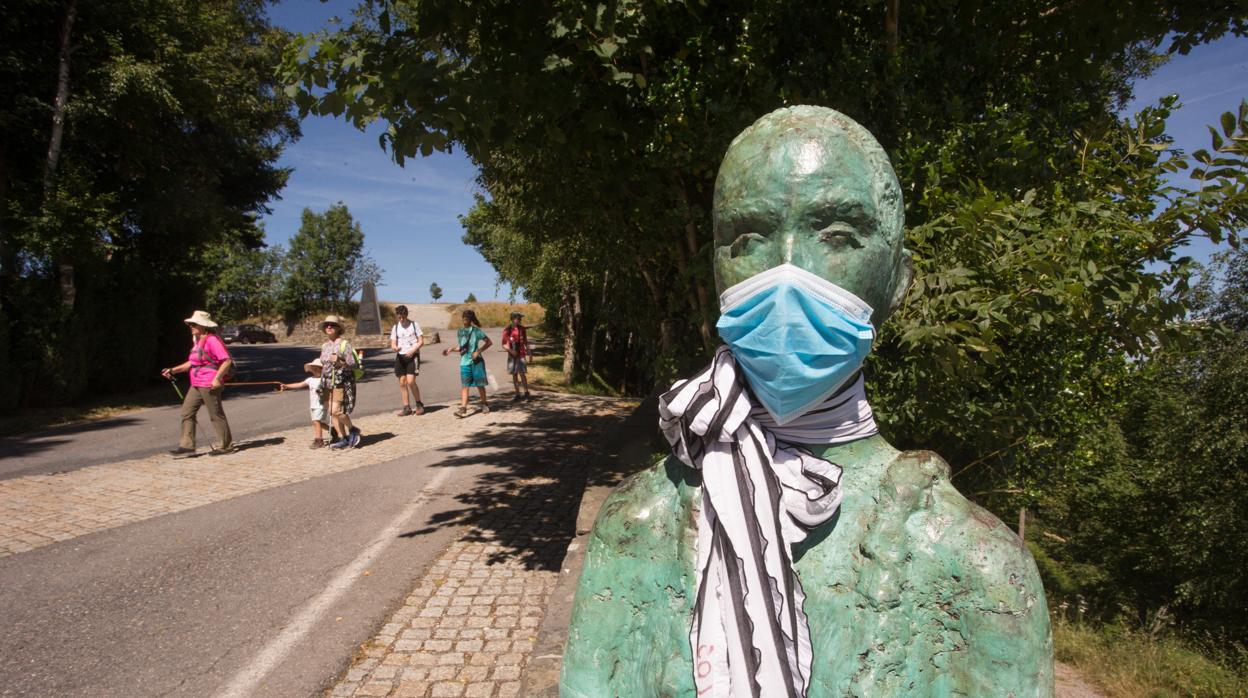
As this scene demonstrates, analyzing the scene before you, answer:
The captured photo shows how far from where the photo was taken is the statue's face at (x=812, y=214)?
1244 millimetres

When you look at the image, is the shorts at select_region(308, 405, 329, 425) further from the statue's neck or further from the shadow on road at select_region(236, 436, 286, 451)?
the statue's neck

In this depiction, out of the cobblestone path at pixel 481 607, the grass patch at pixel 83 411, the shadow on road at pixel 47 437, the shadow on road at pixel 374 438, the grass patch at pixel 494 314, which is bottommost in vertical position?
the cobblestone path at pixel 481 607

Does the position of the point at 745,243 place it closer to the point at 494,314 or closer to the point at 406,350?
the point at 406,350

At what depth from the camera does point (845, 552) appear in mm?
1200

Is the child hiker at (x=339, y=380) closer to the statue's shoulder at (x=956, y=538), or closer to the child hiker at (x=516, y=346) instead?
the child hiker at (x=516, y=346)

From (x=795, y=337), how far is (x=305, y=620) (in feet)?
15.2

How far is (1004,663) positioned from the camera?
1.11 meters

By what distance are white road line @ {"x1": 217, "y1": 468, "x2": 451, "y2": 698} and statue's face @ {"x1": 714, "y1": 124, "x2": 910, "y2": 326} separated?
3.98 m

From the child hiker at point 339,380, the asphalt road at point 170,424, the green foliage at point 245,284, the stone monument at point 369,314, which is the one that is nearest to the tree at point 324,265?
the green foliage at point 245,284

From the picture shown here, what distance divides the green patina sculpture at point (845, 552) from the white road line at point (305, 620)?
3496mm

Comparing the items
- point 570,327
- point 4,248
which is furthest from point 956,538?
point 570,327

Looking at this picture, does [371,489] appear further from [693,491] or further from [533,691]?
[693,491]

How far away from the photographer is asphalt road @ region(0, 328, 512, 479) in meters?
9.22

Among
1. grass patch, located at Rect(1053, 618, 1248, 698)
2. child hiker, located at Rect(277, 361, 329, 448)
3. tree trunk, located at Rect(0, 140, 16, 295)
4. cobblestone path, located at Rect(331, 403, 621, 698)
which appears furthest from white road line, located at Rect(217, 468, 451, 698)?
tree trunk, located at Rect(0, 140, 16, 295)
